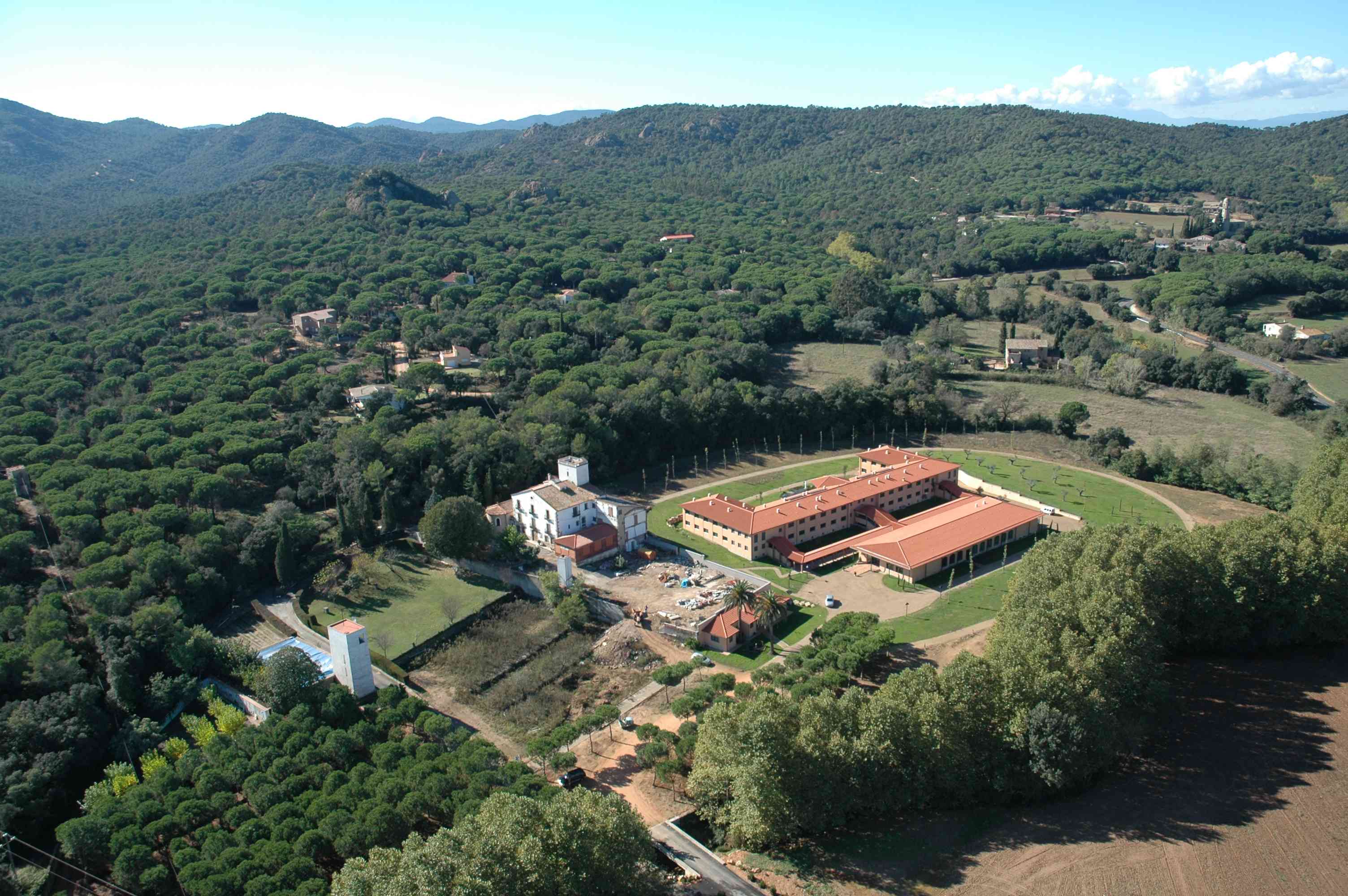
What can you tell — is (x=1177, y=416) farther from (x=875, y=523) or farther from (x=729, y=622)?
(x=729, y=622)

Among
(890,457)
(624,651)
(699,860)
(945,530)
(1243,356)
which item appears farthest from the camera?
(1243,356)

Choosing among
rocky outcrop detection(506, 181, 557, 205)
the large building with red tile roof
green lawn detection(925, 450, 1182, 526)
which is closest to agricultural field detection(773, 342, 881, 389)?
green lawn detection(925, 450, 1182, 526)

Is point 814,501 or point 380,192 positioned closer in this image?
point 814,501

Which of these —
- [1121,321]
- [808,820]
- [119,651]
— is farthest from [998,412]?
[119,651]

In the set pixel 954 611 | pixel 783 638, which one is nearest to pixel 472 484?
pixel 783 638

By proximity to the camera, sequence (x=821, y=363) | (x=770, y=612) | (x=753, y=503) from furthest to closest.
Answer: (x=821, y=363)
(x=753, y=503)
(x=770, y=612)

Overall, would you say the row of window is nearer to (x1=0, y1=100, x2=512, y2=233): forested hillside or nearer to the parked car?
the parked car
